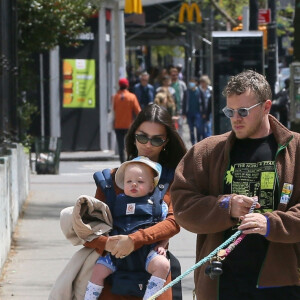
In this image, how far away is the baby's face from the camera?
520cm

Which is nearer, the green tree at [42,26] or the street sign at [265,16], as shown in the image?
the green tree at [42,26]

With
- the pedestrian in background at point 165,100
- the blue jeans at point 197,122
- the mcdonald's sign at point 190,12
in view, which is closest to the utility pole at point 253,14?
the pedestrian in background at point 165,100

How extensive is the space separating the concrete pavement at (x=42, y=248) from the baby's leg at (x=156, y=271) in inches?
120

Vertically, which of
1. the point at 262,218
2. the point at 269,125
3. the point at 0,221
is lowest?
the point at 0,221

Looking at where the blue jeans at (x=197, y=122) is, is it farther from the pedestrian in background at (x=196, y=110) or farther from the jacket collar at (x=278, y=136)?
the jacket collar at (x=278, y=136)

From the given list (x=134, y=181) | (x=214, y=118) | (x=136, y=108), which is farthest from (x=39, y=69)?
(x=134, y=181)

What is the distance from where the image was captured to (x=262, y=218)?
4.27m

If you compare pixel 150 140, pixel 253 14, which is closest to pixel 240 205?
pixel 150 140

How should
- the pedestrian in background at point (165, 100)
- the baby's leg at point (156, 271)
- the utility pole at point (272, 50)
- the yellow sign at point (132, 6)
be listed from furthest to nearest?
1. the yellow sign at point (132, 6)
2. the utility pole at point (272, 50)
3. the pedestrian in background at point (165, 100)
4. the baby's leg at point (156, 271)

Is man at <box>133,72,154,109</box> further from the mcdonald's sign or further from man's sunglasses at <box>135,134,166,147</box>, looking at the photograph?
man's sunglasses at <box>135,134,166,147</box>

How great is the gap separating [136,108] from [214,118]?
3.56 m

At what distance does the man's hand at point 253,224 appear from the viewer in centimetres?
423

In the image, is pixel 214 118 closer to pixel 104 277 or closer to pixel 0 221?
pixel 0 221

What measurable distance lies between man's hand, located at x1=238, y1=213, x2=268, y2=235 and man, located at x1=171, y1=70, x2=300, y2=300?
63mm
